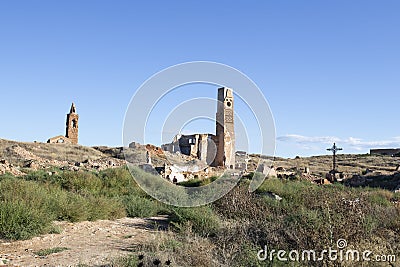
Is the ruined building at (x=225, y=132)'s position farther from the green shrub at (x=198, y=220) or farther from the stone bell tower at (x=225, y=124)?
the green shrub at (x=198, y=220)

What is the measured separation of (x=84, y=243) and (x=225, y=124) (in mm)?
19160

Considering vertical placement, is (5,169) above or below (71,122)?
below

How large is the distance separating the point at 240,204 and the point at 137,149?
25.6 meters

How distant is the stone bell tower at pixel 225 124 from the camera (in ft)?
86.2

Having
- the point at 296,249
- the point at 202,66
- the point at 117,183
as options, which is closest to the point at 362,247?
the point at 296,249

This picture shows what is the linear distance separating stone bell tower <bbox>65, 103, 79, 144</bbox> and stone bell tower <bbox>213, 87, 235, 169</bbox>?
26.9m

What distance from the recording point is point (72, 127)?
50.5m

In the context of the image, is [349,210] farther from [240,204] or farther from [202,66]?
[202,66]

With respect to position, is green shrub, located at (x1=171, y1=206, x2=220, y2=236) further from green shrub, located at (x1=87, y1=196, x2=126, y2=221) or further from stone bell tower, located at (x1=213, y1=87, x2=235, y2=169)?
stone bell tower, located at (x1=213, y1=87, x2=235, y2=169)

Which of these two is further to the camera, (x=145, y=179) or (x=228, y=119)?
(x=228, y=119)

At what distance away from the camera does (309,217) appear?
751cm

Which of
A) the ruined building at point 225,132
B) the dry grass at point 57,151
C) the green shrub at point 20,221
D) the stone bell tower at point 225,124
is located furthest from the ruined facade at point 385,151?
the green shrub at point 20,221

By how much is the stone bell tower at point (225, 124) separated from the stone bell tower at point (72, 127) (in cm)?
2693

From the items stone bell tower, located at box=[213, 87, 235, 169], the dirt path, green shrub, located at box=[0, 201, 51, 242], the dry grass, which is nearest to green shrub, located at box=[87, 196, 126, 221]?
the dirt path
